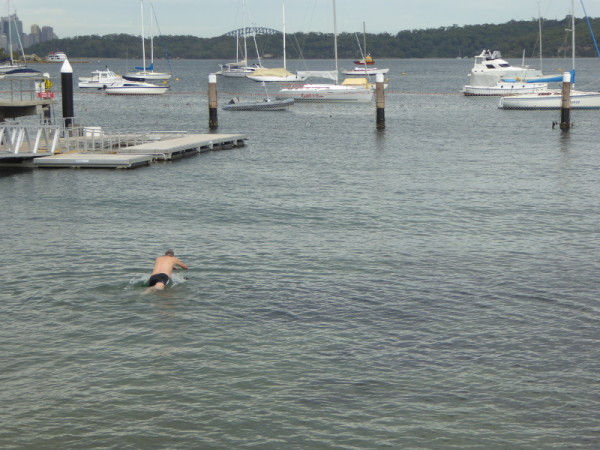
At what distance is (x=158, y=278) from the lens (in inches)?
837

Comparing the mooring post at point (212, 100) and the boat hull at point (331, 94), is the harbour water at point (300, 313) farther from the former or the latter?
the boat hull at point (331, 94)

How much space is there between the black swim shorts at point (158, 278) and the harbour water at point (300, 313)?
314 millimetres

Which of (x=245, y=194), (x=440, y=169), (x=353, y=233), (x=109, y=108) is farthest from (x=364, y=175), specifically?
(x=109, y=108)

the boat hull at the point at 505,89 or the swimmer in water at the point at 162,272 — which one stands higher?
the boat hull at the point at 505,89

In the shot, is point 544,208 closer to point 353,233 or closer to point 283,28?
point 353,233

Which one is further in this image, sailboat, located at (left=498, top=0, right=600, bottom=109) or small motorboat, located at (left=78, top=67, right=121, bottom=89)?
small motorboat, located at (left=78, top=67, right=121, bottom=89)

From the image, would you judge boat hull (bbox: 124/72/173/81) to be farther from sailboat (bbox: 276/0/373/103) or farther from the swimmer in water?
the swimmer in water

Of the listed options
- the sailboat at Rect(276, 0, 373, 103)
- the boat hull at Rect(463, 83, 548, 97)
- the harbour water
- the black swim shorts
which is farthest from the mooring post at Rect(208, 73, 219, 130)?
the black swim shorts

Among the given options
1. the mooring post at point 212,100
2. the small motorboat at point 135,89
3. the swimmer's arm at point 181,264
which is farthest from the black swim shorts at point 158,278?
the small motorboat at point 135,89

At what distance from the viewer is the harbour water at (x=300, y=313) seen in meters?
14.5

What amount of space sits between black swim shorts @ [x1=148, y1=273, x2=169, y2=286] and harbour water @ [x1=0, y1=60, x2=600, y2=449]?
0.31m

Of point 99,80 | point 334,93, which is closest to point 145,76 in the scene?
point 99,80

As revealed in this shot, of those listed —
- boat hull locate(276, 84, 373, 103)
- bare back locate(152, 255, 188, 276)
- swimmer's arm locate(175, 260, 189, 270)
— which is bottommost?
swimmer's arm locate(175, 260, 189, 270)

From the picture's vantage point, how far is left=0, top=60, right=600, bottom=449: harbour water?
14523 millimetres
